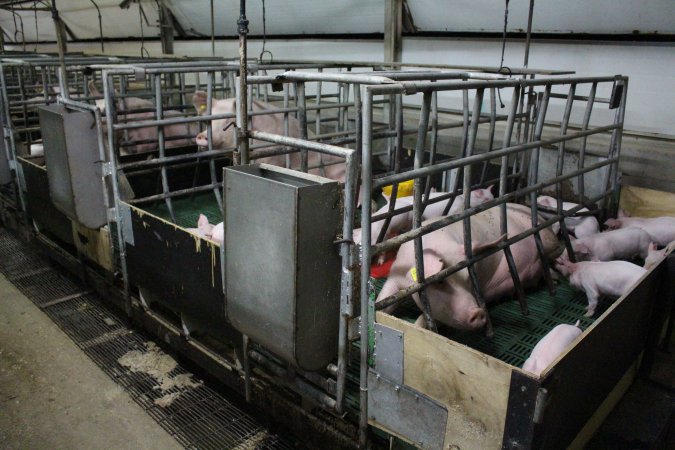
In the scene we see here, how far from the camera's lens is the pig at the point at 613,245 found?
354cm

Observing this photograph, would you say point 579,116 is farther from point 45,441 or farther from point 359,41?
point 45,441

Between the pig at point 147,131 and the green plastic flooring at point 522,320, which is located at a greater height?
the pig at point 147,131

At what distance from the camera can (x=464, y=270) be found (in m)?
2.82

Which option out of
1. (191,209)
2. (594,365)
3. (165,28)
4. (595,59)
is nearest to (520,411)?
(594,365)

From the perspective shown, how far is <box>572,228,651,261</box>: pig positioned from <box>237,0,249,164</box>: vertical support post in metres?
2.40

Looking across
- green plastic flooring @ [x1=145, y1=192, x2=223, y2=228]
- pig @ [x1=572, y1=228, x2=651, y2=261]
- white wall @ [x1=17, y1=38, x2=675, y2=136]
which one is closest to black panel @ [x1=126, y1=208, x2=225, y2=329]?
green plastic flooring @ [x1=145, y1=192, x2=223, y2=228]

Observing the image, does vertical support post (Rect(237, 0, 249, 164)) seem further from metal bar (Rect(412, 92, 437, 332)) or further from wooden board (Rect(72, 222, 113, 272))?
wooden board (Rect(72, 222, 113, 272))

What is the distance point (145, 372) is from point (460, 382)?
221 cm

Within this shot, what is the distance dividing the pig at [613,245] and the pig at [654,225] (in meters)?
0.10

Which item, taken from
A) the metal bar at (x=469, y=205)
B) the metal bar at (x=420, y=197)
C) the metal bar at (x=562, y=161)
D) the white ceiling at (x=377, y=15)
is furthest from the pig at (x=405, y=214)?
the white ceiling at (x=377, y=15)

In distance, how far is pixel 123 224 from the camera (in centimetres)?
322

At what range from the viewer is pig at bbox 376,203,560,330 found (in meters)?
2.63

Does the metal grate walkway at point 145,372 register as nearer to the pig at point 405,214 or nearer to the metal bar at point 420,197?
the metal bar at point 420,197

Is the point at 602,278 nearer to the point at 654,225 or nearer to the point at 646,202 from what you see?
the point at 654,225
